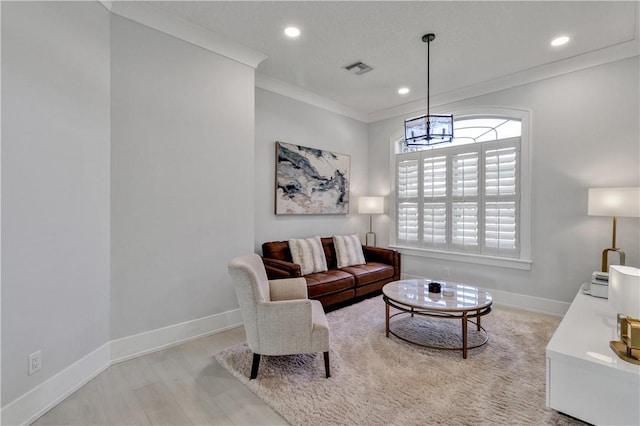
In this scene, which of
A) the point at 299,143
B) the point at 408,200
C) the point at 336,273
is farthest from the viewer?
the point at 408,200

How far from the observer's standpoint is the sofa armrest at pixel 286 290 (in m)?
2.77

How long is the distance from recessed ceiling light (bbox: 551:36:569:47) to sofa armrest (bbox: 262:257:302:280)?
365cm

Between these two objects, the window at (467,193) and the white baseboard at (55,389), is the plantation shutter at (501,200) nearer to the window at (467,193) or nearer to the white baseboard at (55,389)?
the window at (467,193)

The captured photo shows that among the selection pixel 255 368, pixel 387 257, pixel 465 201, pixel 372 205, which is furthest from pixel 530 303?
pixel 255 368

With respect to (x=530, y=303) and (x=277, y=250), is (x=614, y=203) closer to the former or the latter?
(x=530, y=303)

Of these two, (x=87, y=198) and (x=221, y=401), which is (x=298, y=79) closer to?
(x=87, y=198)

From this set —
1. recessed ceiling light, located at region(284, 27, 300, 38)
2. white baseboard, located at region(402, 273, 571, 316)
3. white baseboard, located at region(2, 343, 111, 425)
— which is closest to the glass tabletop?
white baseboard, located at region(402, 273, 571, 316)

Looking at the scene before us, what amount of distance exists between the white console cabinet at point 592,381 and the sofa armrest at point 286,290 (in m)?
1.87

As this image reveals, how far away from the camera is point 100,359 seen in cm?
239

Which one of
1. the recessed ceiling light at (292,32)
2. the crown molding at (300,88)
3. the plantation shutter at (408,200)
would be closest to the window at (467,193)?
the plantation shutter at (408,200)

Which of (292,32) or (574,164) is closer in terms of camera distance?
(292,32)

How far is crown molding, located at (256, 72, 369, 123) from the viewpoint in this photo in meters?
4.07

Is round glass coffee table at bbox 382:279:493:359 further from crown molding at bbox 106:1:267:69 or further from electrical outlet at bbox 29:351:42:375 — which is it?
crown molding at bbox 106:1:267:69

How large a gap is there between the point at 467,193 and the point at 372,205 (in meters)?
1.50
